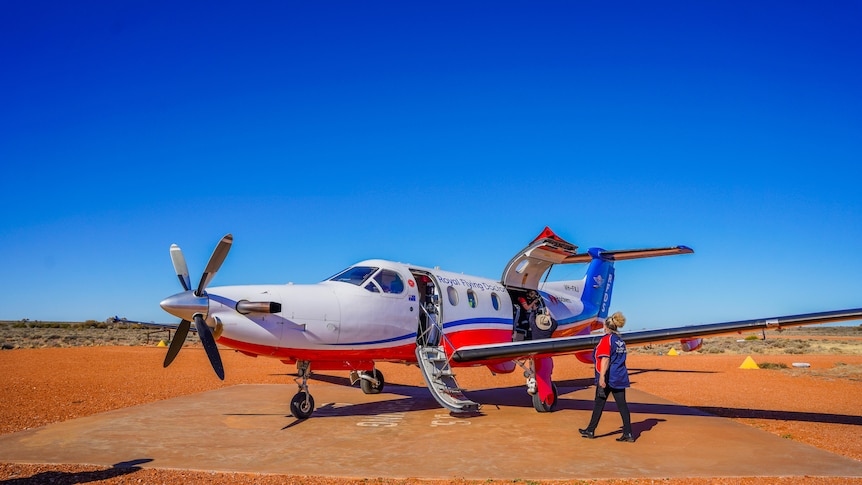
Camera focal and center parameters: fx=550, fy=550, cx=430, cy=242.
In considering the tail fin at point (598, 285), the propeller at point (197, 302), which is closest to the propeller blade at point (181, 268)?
the propeller at point (197, 302)

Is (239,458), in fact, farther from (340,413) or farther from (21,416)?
(21,416)

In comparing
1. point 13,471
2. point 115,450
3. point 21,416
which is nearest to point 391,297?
point 115,450

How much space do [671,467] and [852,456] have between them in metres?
2.93

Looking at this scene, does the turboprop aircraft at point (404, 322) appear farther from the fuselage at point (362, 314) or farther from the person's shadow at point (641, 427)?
the person's shadow at point (641, 427)

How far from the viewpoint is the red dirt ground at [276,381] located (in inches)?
258

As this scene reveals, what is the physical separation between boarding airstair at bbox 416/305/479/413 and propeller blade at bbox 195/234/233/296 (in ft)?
14.9

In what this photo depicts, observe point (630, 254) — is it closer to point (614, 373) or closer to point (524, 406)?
point (524, 406)

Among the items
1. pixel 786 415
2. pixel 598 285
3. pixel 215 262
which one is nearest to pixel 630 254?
pixel 598 285

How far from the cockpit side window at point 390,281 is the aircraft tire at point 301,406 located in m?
2.64

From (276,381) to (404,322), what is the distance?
863 cm

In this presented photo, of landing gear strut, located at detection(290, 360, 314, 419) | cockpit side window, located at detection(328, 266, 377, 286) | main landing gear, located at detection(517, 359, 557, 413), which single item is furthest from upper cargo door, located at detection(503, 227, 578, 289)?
landing gear strut, located at detection(290, 360, 314, 419)

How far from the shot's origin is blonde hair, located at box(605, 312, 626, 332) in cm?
892

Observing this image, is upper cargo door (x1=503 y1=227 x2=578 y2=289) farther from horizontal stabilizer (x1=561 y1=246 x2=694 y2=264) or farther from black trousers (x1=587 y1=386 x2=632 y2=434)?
black trousers (x1=587 y1=386 x2=632 y2=434)

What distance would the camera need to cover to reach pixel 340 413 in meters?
11.9
